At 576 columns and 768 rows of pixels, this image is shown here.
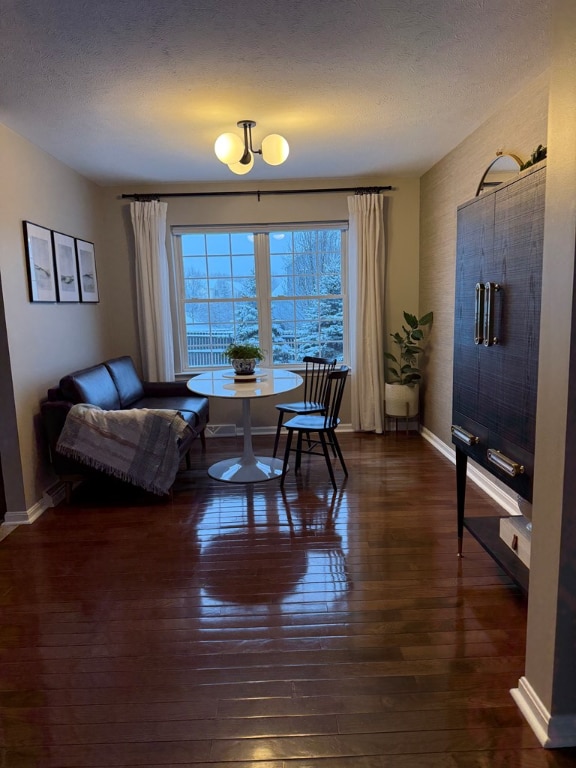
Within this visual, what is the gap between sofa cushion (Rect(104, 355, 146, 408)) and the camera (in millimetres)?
4254

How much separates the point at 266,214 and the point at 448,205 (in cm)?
177

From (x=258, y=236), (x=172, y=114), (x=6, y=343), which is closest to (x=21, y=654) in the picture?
(x=6, y=343)

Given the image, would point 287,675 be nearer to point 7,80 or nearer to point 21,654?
point 21,654

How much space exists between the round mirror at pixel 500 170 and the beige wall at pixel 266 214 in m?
1.59

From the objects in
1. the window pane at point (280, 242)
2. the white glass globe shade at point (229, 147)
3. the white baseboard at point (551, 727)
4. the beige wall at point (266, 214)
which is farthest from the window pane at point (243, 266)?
the white baseboard at point (551, 727)

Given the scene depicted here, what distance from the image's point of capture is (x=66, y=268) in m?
3.97

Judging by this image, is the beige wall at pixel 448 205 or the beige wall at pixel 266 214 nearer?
the beige wall at pixel 448 205

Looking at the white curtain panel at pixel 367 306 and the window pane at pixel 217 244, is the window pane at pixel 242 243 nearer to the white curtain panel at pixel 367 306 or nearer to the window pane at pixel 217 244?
the window pane at pixel 217 244

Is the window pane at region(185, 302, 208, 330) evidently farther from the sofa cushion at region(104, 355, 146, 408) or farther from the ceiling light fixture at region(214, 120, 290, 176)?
the ceiling light fixture at region(214, 120, 290, 176)

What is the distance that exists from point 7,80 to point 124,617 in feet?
8.91

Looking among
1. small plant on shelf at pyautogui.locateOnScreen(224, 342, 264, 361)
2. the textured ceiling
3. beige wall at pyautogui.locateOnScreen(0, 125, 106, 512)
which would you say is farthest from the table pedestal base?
the textured ceiling

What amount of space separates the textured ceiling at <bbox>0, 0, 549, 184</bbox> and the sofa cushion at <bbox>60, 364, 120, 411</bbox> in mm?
1669

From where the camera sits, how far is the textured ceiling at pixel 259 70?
2.06m

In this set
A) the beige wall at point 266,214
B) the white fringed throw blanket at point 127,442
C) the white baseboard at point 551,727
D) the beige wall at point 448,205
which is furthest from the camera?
the beige wall at point 266,214
